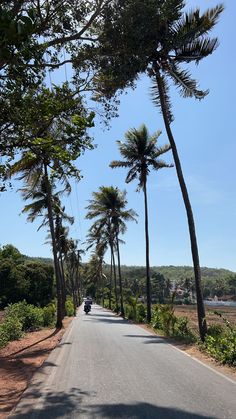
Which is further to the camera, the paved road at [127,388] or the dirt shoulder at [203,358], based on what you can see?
the dirt shoulder at [203,358]

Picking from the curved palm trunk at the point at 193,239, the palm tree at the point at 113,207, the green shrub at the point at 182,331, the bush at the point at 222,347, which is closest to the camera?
the bush at the point at 222,347

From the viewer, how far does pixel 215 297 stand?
17838 centimetres

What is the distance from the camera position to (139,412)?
6934 millimetres

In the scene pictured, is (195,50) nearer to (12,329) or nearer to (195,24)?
(195,24)

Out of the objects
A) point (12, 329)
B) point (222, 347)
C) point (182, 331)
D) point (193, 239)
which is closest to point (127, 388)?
point (222, 347)

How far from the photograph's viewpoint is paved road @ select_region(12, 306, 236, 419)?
7.04 m

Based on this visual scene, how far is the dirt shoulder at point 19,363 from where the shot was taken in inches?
338

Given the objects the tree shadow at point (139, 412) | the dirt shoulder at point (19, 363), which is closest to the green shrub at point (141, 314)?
the dirt shoulder at point (19, 363)

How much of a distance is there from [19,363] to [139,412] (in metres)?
7.04

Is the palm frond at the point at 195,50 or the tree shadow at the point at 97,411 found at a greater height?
the palm frond at the point at 195,50

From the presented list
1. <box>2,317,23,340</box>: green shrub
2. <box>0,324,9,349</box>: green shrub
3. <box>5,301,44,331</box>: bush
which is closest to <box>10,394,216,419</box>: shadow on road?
<box>0,324,9,349</box>: green shrub

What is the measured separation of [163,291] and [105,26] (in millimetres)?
152913

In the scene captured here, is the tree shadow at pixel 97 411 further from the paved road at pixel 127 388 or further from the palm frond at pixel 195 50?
the palm frond at pixel 195 50

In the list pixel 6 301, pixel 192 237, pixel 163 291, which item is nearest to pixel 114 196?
pixel 6 301
